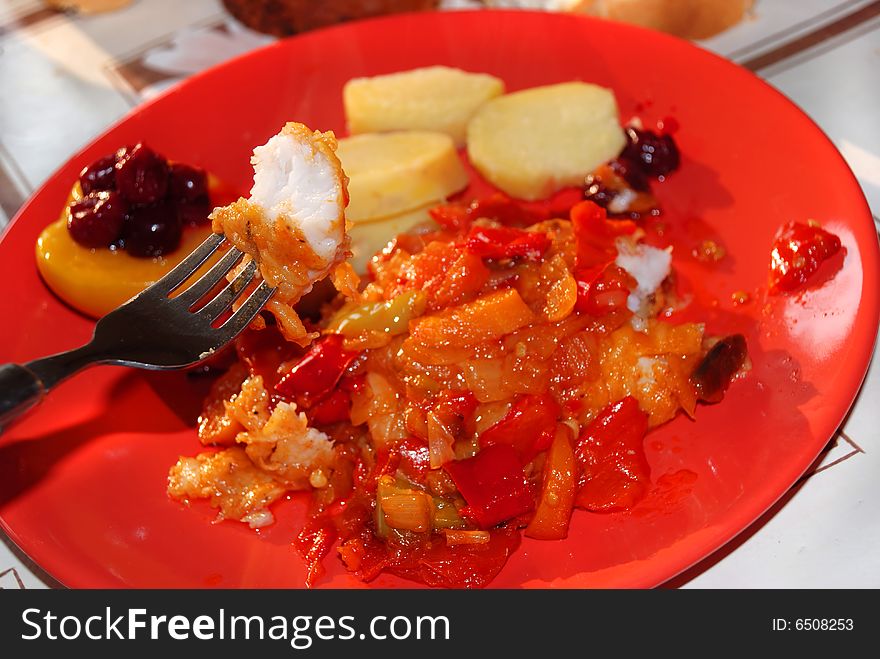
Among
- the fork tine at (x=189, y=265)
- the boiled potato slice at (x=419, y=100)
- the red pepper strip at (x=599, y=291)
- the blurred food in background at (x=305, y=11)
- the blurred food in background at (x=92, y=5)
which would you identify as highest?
the blurred food in background at (x=92, y=5)

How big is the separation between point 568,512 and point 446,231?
1196 millimetres

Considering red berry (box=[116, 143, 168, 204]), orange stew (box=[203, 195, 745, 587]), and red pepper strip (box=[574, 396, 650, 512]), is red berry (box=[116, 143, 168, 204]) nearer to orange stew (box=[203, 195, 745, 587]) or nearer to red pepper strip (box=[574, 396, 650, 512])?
orange stew (box=[203, 195, 745, 587])

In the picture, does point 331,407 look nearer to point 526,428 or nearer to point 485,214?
point 526,428

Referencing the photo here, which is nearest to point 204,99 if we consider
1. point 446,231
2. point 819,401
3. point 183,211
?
point 183,211

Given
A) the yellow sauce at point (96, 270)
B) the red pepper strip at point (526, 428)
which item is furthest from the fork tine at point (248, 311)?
the red pepper strip at point (526, 428)

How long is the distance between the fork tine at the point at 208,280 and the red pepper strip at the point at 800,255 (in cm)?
169

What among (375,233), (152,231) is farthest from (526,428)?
(152,231)

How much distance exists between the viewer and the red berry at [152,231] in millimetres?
3100

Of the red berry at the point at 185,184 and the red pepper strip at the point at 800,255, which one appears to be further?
the red berry at the point at 185,184

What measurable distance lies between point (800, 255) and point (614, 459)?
0.89m

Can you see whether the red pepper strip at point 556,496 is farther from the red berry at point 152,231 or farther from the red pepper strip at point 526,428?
the red berry at point 152,231

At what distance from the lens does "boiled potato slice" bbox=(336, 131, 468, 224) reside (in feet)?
10.7
